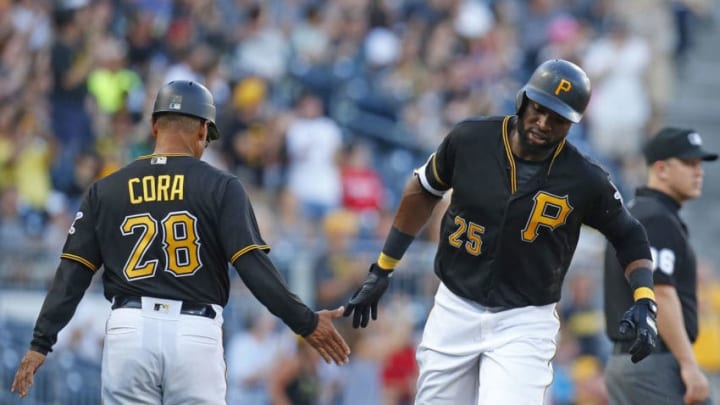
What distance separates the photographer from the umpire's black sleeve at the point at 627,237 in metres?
6.66

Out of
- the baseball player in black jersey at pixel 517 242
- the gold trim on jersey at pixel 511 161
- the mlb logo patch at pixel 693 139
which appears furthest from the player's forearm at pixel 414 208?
the mlb logo patch at pixel 693 139

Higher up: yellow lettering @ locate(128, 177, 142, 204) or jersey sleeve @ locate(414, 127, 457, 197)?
jersey sleeve @ locate(414, 127, 457, 197)

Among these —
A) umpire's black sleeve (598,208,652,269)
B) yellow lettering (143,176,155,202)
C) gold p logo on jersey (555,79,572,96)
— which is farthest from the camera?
umpire's black sleeve (598,208,652,269)

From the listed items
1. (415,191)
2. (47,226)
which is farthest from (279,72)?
(415,191)

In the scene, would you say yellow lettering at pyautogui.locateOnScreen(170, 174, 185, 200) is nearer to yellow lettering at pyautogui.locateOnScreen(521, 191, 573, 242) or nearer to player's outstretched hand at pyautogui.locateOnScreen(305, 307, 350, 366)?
player's outstretched hand at pyautogui.locateOnScreen(305, 307, 350, 366)

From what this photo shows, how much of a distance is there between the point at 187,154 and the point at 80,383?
5.19m

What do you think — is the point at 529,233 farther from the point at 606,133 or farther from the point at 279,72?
the point at 606,133

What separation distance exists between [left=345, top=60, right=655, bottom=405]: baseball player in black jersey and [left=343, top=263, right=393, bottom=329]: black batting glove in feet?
1.36

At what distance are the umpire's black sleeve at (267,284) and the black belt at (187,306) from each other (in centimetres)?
23

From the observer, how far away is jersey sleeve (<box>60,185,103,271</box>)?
6.22 m

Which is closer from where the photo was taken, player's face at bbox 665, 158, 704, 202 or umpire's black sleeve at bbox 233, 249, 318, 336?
umpire's black sleeve at bbox 233, 249, 318, 336

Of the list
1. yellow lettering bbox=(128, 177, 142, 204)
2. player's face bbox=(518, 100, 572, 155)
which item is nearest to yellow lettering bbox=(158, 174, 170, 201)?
yellow lettering bbox=(128, 177, 142, 204)

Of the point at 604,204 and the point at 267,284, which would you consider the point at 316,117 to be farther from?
the point at 267,284

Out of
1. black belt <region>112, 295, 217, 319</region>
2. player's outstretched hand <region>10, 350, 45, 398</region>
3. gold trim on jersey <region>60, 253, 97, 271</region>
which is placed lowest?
player's outstretched hand <region>10, 350, 45, 398</region>
